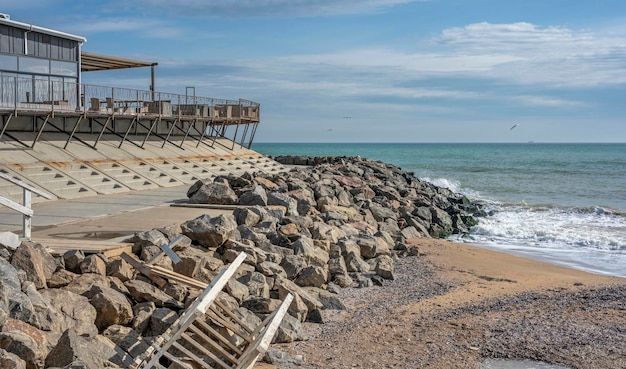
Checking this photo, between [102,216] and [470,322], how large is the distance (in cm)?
750

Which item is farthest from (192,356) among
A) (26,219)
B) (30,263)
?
(26,219)

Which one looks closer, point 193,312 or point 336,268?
point 193,312

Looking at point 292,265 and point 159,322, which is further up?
point 159,322

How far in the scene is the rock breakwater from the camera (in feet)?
19.4

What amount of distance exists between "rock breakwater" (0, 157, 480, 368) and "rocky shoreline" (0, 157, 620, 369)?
0.01 metres

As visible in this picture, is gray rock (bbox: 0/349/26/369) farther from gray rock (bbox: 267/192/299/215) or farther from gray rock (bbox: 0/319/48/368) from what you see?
gray rock (bbox: 267/192/299/215)

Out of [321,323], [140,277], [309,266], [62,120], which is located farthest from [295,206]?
[62,120]

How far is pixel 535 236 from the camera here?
20094 mm

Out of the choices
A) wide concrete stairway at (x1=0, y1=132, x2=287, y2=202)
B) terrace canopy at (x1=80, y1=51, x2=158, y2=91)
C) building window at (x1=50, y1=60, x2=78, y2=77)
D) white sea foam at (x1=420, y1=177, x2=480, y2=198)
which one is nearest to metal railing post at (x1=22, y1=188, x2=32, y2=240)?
wide concrete stairway at (x1=0, y1=132, x2=287, y2=202)

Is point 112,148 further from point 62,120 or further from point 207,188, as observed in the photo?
point 207,188

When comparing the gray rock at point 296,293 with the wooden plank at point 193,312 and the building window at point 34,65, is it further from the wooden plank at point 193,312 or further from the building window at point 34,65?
the building window at point 34,65

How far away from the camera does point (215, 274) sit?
8953 millimetres

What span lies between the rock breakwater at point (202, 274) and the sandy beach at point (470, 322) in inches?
19.2

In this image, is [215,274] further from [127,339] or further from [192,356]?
[192,356]
